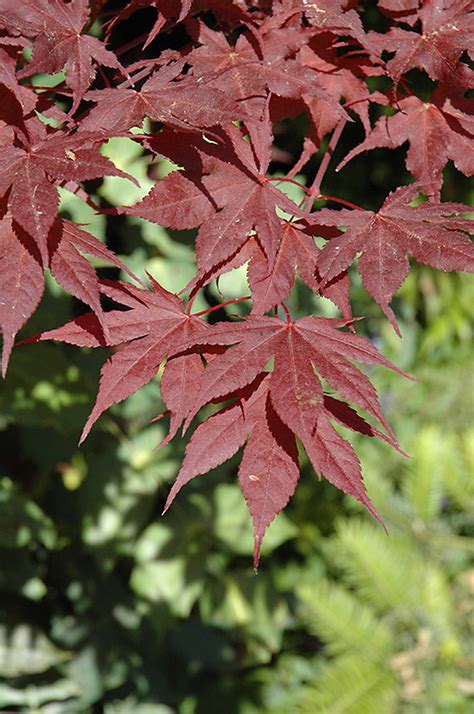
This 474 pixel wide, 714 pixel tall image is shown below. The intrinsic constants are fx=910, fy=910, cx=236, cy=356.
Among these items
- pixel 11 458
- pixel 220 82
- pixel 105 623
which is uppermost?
pixel 220 82

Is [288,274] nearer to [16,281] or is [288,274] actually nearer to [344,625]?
[16,281]

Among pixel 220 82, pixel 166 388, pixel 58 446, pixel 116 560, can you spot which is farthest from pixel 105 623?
pixel 220 82

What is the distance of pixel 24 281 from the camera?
81 centimetres

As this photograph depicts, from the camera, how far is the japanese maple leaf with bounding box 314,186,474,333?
34.9 inches

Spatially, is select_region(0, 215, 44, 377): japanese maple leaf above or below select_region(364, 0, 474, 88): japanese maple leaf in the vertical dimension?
below

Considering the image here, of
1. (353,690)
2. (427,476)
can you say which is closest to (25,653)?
(353,690)

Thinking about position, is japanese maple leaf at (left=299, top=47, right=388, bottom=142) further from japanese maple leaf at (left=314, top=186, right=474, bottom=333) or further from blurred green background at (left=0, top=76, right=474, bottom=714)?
blurred green background at (left=0, top=76, right=474, bottom=714)

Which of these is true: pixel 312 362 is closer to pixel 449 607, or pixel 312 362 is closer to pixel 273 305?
pixel 273 305

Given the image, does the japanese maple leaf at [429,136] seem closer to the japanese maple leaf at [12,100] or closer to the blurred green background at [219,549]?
the japanese maple leaf at [12,100]

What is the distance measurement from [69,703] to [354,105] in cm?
160

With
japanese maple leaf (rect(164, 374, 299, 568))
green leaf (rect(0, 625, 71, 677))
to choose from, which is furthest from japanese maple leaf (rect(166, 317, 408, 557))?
green leaf (rect(0, 625, 71, 677))

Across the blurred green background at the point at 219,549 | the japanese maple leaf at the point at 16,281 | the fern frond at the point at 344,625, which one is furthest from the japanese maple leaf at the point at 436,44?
the fern frond at the point at 344,625

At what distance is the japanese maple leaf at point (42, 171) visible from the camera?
30.5 inches

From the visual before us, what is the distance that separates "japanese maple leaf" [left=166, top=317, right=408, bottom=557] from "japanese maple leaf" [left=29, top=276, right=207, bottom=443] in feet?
0.18
